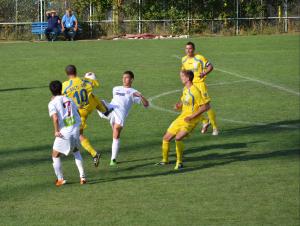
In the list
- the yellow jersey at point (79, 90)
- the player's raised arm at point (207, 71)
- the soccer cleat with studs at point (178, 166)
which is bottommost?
the soccer cleat with studs at point (178, 166)

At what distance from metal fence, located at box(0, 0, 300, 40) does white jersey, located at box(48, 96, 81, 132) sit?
1340 inches

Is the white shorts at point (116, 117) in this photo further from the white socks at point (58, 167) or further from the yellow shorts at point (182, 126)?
the white socks at point (58, 167)

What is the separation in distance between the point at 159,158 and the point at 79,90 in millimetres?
1982

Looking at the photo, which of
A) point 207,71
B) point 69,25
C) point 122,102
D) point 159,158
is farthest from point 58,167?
point 69,25

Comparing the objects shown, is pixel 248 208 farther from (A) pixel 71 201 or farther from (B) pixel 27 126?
(B) pixel 27 126

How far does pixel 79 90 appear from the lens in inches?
550

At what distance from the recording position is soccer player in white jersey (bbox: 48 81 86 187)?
40.3 ft

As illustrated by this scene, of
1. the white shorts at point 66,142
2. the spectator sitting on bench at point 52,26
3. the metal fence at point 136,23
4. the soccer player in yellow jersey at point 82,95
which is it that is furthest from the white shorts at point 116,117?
the metal fence at point 136,23

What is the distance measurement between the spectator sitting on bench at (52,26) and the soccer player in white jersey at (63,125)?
3054cm


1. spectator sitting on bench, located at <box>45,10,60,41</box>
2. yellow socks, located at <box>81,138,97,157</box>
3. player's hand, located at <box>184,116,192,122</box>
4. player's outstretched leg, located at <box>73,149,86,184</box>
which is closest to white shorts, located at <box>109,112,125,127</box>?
yellow socks, located at <box>81,138,97,157</box>

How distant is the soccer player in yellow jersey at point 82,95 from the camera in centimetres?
1383

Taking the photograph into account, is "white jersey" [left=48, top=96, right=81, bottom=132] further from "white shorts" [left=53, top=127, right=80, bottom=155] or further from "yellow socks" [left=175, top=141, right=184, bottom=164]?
"yellow socks" [left=175, top=141, right=184, bottom=164]

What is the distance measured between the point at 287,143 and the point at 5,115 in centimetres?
723

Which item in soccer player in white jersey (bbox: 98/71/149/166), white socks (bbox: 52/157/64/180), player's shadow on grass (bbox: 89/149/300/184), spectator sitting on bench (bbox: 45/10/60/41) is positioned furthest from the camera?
spectator sitting on bench (bbox: 45/10/60/41)
